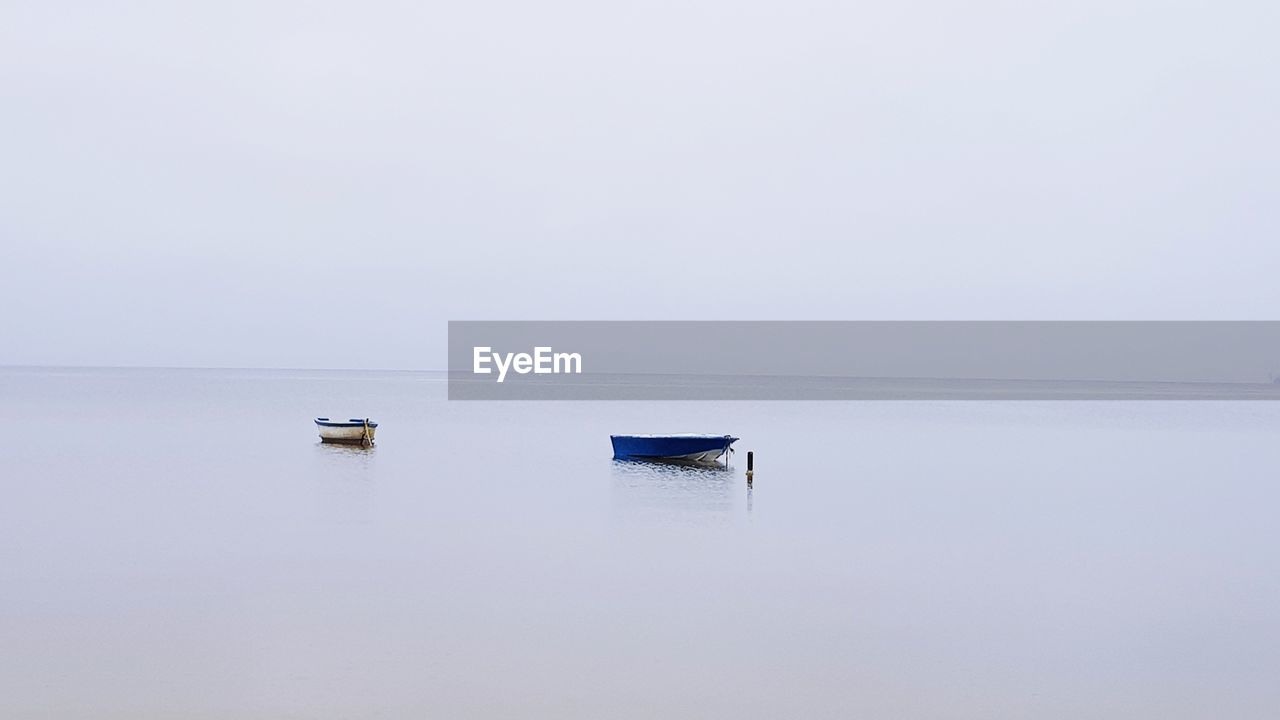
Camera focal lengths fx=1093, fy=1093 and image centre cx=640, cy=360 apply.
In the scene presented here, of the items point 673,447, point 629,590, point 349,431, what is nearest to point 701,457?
point 673,447

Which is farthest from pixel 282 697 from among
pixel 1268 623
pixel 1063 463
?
pixel 1063 463

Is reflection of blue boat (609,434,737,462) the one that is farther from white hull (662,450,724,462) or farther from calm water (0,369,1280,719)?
calm water (0,369,1280,719)

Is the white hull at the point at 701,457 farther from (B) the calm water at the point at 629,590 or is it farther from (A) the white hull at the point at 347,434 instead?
(A) the white hull at the point at 347,434

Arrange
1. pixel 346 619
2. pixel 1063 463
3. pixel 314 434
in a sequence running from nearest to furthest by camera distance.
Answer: pixel 346 619 → pixel 1063 463 → pixel 314 434

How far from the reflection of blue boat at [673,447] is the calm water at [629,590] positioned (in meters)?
0.99

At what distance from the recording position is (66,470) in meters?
33.2

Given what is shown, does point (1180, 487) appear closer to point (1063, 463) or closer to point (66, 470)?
point (1063, 463)

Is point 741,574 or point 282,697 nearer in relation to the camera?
point 282,697

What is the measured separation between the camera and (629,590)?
16328 mm

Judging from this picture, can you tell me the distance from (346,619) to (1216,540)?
57.9 feet

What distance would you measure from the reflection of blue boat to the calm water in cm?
99

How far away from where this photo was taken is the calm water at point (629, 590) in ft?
37.1

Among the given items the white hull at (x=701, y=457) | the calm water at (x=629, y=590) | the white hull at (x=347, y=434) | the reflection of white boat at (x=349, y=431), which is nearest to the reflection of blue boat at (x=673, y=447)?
the white hull at (x=701, y=457)

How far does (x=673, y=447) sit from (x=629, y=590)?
21903 millimetres
